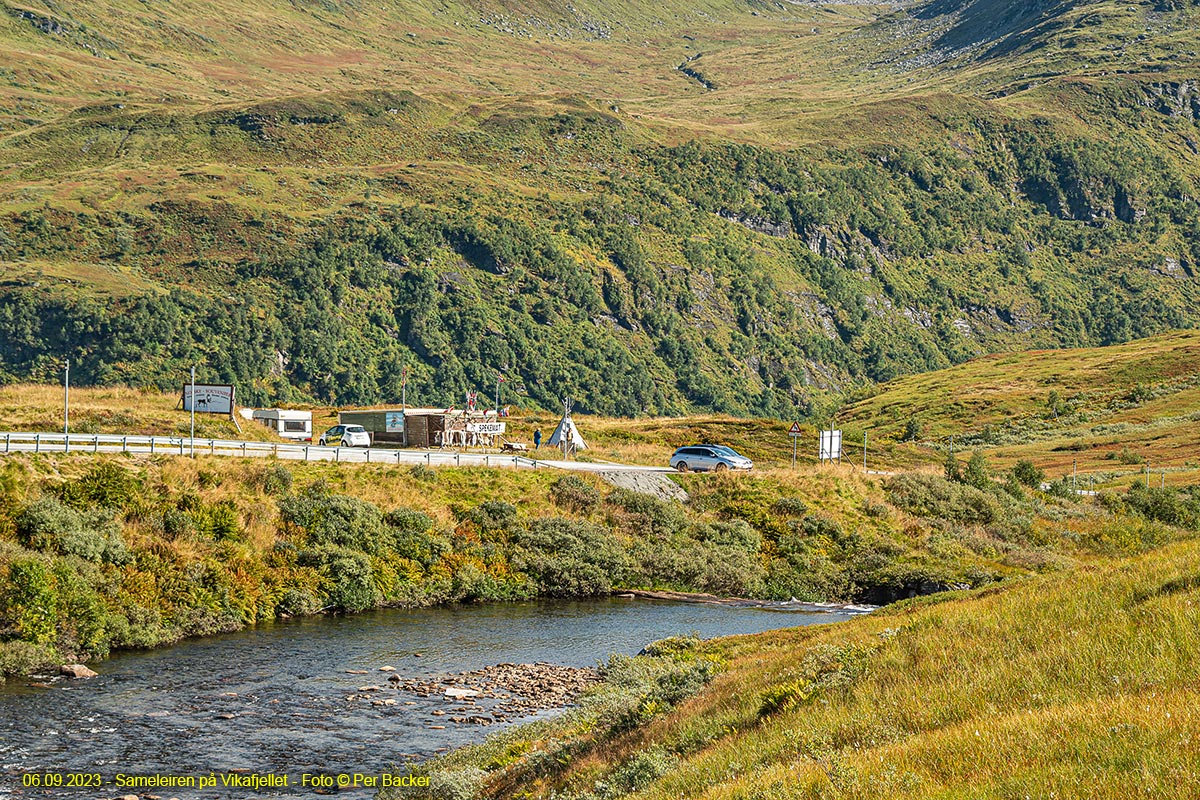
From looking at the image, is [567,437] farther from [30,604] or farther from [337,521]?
[30,604]

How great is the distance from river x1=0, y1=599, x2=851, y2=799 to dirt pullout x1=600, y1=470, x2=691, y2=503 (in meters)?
13.8

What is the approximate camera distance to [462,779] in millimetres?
20797

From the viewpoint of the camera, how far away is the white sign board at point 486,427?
255 ft

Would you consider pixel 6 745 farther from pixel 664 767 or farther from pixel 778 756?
pixel 778 756

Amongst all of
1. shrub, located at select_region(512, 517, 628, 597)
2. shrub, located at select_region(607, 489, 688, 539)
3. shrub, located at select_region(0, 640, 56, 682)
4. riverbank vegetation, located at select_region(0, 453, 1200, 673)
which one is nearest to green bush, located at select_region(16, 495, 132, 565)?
riverbank vegetation, located at select_region(0, 453, 1200, 673)

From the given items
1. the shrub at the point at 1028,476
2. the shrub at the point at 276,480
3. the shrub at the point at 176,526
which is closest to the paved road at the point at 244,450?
the shrub at the point at 276,480

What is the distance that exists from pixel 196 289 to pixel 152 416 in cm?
13603

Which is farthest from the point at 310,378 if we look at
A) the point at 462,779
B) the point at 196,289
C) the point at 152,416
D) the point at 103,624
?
the point at 462,779

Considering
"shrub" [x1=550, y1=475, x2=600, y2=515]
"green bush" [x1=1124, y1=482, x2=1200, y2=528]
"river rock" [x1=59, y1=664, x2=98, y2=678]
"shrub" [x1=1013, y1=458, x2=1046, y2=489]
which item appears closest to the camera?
"river rock" [x1=59, y1=664, x2=98, y2=678]

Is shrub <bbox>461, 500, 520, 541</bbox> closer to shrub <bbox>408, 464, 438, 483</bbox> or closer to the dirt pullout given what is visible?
shrub <bbox>408, 464, 438, 483</bbox>

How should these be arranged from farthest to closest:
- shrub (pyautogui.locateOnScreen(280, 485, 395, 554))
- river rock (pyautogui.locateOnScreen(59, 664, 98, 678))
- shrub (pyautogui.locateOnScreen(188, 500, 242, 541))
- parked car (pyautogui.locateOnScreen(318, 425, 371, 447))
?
parked car (pyautogui.locateOnScreen(318, 425, 371, 447)) < shrub (pyautogui.locateOnScreen(280, 485, 395, 554)) < shrub (pyautogui.locateOnScreen(188, 500, 242, 541)) < river rock (pyautogui.locateOnScreen(59, 664, 98, 678))

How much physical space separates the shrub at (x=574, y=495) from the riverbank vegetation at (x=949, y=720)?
102ft

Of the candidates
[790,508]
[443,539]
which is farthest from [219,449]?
[790,508]

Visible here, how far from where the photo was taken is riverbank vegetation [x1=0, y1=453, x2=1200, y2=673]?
119ft
